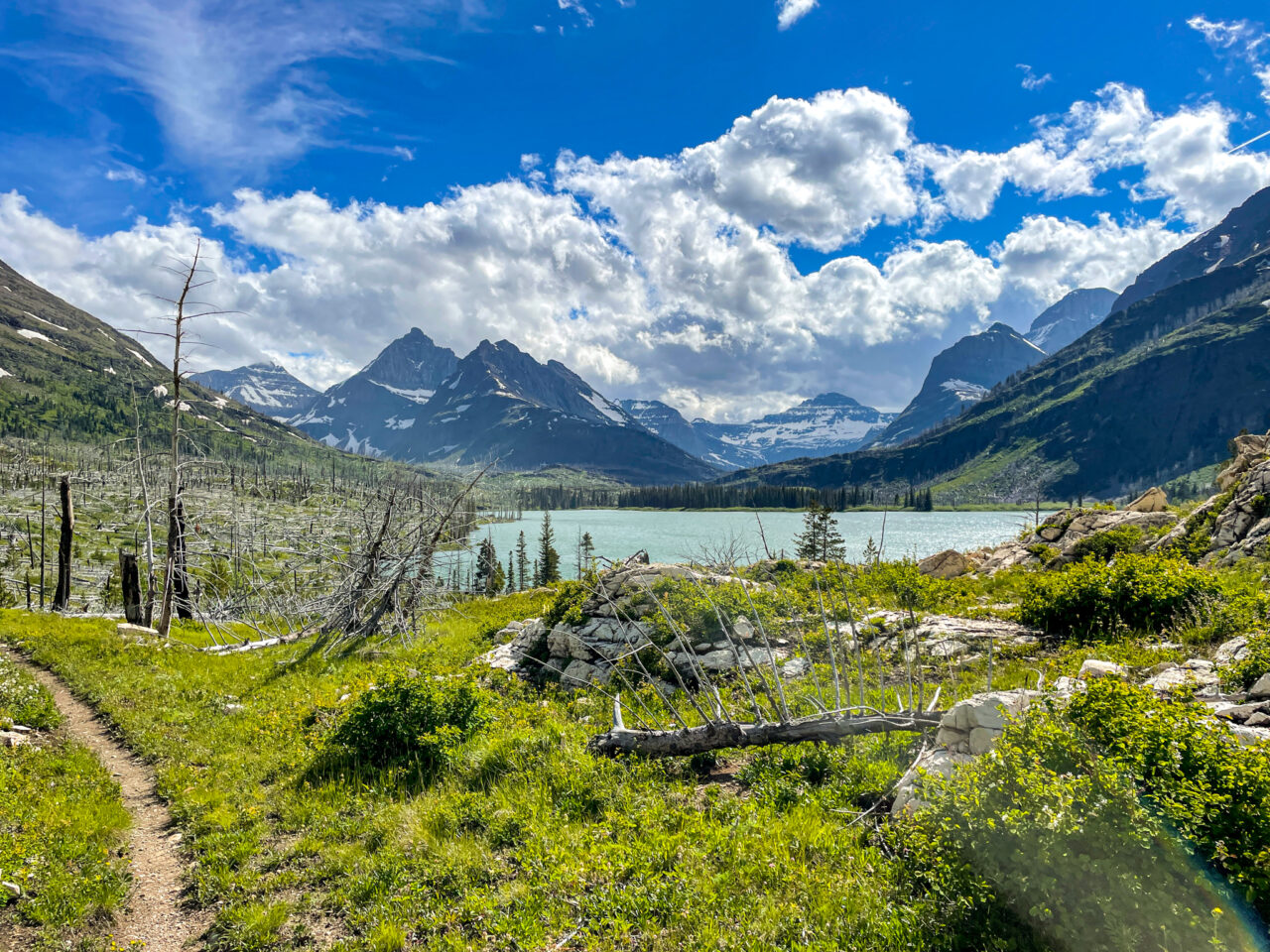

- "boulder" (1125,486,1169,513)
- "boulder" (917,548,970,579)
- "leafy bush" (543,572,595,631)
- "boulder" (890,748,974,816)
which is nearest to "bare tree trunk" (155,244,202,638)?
"leafy bush" (543,572,595,631)

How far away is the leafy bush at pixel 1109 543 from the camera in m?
18.4

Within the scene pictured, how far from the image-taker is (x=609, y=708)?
11773 millimetres

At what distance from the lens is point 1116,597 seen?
481 inches

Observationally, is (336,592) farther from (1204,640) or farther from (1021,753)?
(1204,640)

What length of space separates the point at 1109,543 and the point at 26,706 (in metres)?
28.5

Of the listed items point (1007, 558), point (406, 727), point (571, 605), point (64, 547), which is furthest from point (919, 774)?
point (64, 547)

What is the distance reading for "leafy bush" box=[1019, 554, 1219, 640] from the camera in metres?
11.5

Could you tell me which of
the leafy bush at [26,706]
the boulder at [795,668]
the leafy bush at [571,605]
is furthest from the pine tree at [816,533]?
the leafy bush at [26,706]

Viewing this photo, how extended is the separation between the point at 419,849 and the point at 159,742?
674cm

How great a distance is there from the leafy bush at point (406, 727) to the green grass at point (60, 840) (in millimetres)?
2892

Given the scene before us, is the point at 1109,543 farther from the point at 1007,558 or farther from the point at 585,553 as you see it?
the point at 585,553

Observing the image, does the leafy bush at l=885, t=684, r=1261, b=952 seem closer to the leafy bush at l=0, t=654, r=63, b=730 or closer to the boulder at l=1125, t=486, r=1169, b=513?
the leafy bush at l=0, t=654, r=63, b=730

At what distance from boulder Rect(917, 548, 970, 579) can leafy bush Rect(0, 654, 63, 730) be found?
2758cm

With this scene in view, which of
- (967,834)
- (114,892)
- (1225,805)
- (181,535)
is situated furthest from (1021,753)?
(181,535)
